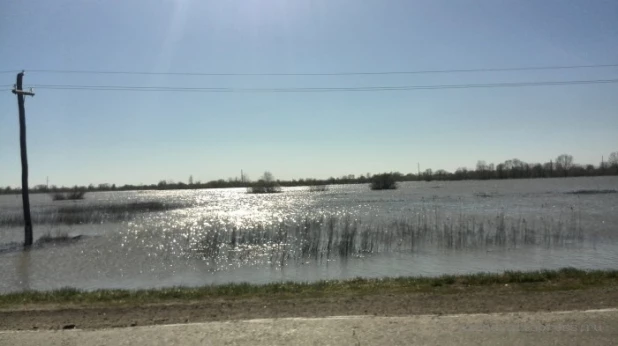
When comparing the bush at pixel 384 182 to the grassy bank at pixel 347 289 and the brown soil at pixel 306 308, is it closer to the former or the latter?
the grassy bank at pixel 347 289

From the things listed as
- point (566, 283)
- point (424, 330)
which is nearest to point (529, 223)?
point (566, 283)

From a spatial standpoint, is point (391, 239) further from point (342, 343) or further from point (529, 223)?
point (342, 343)

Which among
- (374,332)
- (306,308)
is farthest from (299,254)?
(374,332)

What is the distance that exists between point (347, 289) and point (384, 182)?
88031mm

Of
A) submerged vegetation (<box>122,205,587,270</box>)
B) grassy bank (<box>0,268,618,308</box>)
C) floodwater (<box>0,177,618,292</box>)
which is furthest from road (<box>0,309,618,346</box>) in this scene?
submerged vegetation (<box>122,205,587,270</box>)

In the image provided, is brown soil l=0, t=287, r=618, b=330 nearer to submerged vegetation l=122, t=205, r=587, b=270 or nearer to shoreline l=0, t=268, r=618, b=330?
shoreline l=0, t=268, r=618, b=330

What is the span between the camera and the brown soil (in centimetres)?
720

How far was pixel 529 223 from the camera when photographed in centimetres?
2684

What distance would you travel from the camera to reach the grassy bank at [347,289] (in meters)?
9.22

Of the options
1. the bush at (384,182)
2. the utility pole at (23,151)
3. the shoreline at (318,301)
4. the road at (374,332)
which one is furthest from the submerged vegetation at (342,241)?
the bush at (384,182)

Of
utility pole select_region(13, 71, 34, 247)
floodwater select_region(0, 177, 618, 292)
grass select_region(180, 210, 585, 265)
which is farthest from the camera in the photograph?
utility pole select_region(13, 71, 34, 247)

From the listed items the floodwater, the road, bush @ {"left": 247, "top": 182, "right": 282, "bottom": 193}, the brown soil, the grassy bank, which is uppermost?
bush @ {"left": 247, "top": 182, "right": 282, "bottom": 193}

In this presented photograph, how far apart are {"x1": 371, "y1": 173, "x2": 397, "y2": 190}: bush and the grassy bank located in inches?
3392

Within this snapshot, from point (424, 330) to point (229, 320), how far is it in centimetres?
267
